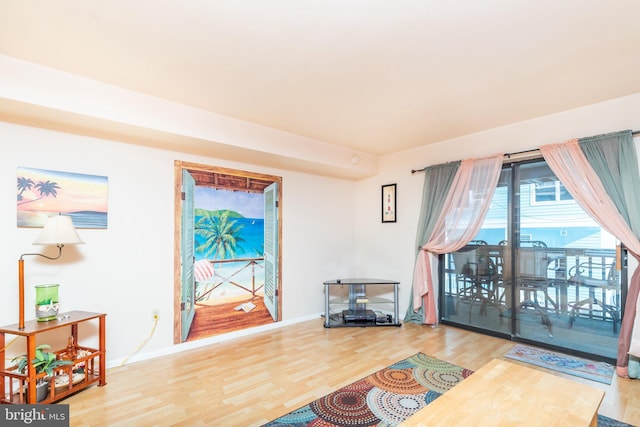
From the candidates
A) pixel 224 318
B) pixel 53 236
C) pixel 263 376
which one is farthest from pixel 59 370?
pixel 224 318

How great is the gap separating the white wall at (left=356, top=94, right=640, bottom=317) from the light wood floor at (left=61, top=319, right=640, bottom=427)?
109 centimetres

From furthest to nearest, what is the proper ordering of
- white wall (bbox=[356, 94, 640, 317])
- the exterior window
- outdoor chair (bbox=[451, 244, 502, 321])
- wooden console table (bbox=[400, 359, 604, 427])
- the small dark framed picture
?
the small dark framed picture → outdoor chair (bbox=[451, 244, 502, 321]) → the exterior window → white wall (bbox=[356, 94, 640, 317]) → wooden console table (bbox=[400, 359, 604, 427])

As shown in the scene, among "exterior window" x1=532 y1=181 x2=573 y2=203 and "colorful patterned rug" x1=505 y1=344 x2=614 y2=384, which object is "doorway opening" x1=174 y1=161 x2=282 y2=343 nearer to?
"colorful patterned rug" x1=505 y1=344 x2=614 y2=384

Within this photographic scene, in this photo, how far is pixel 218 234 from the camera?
374 cm

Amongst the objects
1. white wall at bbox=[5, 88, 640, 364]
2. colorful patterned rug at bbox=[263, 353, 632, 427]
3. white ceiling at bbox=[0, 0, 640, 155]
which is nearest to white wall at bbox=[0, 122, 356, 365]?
white wall at bbox=[5, 88, 640, 364]

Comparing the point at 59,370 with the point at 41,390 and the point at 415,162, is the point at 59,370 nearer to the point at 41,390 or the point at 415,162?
the point at 41,390

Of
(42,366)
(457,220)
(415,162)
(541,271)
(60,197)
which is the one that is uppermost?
(415,162)

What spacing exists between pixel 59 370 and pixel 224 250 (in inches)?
70.5

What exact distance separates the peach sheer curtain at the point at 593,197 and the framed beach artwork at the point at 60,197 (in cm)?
437

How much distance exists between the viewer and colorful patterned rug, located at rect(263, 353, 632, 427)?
209 centimetres

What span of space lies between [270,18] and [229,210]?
2.43 meters

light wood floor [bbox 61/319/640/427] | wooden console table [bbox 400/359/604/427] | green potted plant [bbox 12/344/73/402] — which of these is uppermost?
wooden console table [bbox 400/359/604/427]

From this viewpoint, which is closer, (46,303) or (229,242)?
(46,303)

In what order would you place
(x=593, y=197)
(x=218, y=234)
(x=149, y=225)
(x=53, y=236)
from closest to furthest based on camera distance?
1. (x=53, y=236)
2. (x=593, y=197)
3. (x=149, y=225)
4. (x=218, y=234)
